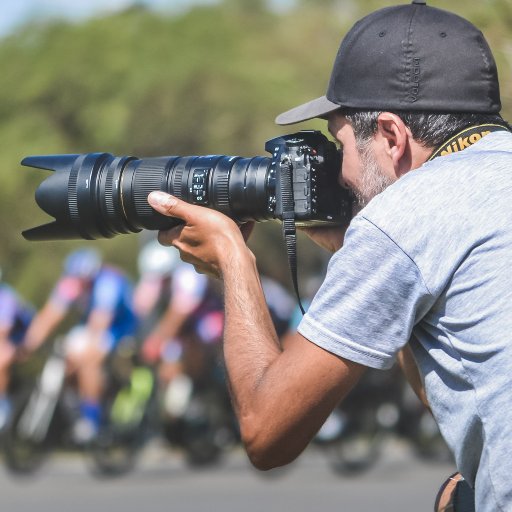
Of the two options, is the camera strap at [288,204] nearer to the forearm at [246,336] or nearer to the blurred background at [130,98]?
the forearm at [246,336]

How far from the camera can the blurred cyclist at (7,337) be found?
35.2 ft

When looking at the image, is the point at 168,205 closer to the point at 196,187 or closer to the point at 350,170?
the point at 196,187

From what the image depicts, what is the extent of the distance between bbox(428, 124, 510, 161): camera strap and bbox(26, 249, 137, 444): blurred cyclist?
826cm

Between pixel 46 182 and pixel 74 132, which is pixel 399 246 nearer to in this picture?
pixel 46 182

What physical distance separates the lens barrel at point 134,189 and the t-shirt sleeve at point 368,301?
0.54 meters

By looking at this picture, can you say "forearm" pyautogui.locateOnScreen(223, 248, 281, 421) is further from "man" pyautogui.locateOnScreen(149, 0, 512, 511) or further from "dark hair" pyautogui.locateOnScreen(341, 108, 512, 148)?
"dark hair" pyautogui.locateOnScreen(341, 108, 512, 148)

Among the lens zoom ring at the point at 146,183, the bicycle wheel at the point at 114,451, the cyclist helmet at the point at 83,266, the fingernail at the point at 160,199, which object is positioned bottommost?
the bicycle wheel at the point at 114,451

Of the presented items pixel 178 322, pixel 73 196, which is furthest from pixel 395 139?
pixel 178 322

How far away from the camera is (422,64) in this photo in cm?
237

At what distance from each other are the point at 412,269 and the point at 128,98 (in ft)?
40.5

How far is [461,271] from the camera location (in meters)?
2.20

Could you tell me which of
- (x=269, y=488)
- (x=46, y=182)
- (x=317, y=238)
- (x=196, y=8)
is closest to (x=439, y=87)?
(x=317, y=238)

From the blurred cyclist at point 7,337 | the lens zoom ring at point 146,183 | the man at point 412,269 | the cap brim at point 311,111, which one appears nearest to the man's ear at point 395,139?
the man at point 412,269

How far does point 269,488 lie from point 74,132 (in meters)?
6.18
